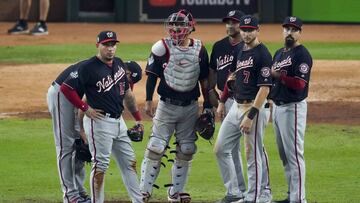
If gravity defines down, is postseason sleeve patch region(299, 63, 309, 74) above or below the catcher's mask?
below

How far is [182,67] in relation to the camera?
34.4 feet

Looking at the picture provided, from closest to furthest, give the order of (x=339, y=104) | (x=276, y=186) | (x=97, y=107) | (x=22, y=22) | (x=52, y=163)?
1. (x=97, y=107)
2. (x=276, y=186)
3. (x=52, y=163)
4. (x=339, y=104)
5. (x=22, y=22)

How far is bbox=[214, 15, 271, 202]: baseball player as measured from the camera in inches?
395

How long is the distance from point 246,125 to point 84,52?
11.2 m

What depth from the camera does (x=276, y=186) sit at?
11.6 m

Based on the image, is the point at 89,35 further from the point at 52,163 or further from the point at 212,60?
the point at 212,60

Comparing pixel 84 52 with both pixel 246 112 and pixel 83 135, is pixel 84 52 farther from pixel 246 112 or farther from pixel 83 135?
pixel 246 112

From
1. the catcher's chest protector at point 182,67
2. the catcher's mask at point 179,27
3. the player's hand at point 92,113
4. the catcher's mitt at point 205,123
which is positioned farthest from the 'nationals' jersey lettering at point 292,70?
the player's hand at point 92,113

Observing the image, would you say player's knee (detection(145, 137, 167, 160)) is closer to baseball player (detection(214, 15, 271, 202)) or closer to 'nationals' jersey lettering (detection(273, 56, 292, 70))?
baseball player (detection(214, 15, 271, 202))

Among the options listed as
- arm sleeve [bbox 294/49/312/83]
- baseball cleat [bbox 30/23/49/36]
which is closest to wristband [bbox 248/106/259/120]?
arm sleeve [bbox 294/49/312/83]

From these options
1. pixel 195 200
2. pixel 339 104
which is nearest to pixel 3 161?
pixel 195 200

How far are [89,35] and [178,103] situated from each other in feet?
43.1

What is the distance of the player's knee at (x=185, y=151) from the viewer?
34.8 feet

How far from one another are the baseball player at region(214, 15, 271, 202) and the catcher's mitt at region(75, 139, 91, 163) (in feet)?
3.95
